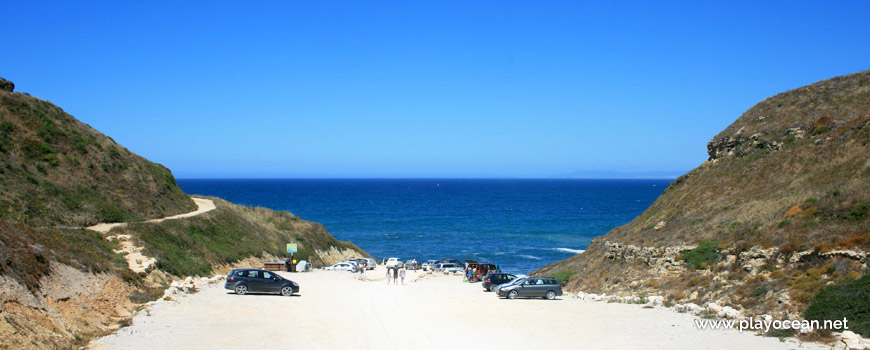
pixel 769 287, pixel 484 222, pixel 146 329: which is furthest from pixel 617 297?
pixel 484 222

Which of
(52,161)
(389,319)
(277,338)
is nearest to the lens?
(277,338)

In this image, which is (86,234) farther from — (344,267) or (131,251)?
(344,267)

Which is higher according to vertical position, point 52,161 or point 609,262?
point 52,161

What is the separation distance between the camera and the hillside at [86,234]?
770 inches

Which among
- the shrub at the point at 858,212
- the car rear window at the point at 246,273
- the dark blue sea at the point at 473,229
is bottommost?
the dark blue sea at the point at 473,229

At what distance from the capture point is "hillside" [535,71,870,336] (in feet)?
79.7

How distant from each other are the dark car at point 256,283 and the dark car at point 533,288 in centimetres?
1176

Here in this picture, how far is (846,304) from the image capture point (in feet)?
65.4

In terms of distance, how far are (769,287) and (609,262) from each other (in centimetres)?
1477

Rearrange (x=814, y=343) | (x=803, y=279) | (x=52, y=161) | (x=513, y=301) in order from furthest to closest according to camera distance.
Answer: (x=52, y=161) < (x=513, y=301) < (x=803, y=279) < (x=814, y=343)

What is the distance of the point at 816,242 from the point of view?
83.4 ft

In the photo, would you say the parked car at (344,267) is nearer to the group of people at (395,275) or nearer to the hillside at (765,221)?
the group of people at (395,275)

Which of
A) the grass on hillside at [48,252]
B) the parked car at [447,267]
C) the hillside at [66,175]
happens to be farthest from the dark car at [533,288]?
the hillside at [66,175]

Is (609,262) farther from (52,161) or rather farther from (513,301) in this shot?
(52,161)
